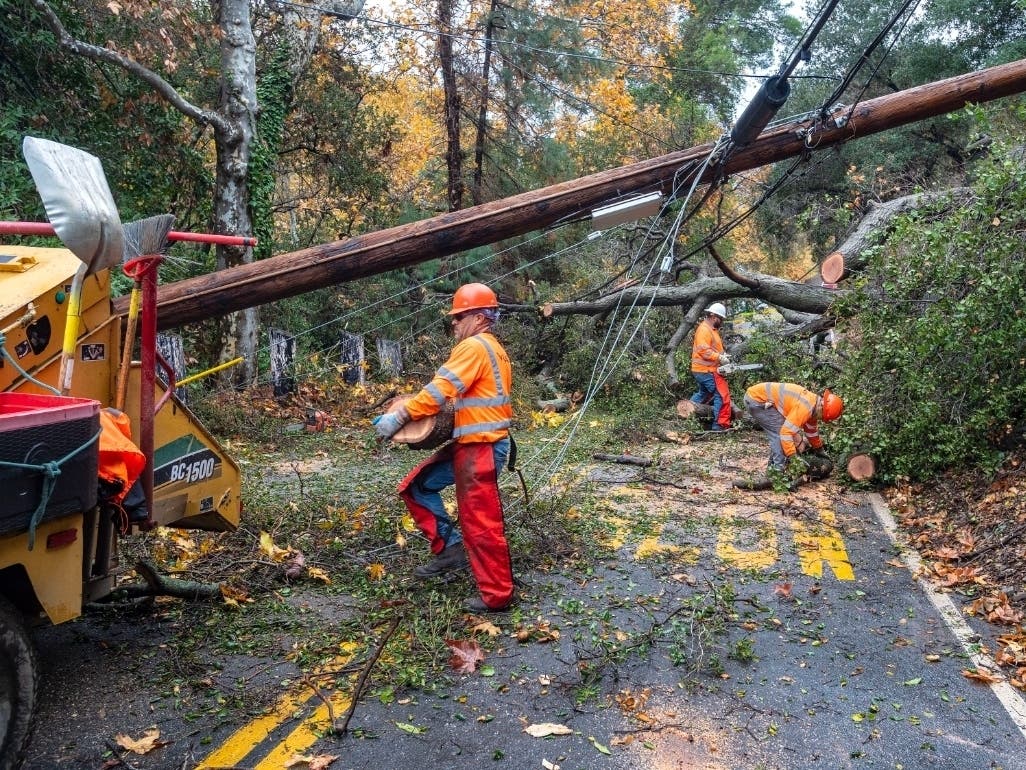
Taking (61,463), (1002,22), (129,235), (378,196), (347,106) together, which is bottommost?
(61,463)

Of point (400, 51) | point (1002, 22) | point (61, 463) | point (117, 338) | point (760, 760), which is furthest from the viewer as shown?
point (1002, 22)

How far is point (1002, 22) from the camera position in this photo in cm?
1930

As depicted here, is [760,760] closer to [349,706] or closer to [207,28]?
[349,706]

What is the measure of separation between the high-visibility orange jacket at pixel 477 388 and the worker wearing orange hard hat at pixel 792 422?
4502 mm

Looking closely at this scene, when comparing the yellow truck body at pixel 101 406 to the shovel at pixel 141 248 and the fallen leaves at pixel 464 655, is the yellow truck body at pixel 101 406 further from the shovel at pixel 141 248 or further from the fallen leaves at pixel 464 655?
the fallen leaves at pixel 464 655

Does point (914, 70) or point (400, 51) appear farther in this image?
point (914, 70)

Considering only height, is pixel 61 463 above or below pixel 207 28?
below

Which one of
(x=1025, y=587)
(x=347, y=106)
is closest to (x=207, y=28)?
(x=347, y=106)

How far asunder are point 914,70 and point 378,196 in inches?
557

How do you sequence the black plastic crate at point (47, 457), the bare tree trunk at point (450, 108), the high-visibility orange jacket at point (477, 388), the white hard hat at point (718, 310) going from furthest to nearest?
the bare tree trunk at point (450, 108) < the white hard hat at point (718, 310) < the high-visibility orange jacket at point (477, 388) < the black plastic crate at point (47, 457)

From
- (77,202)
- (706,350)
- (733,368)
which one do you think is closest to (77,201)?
(77,202)

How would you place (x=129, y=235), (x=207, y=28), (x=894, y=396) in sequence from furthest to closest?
(x=207, y=28)
(x=894, y=396)
(x=129, y=235)

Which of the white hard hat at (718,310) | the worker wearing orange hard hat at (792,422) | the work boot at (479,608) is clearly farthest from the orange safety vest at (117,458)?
the white hard hat at (718,310)

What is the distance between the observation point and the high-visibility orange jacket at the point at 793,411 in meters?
8.57
